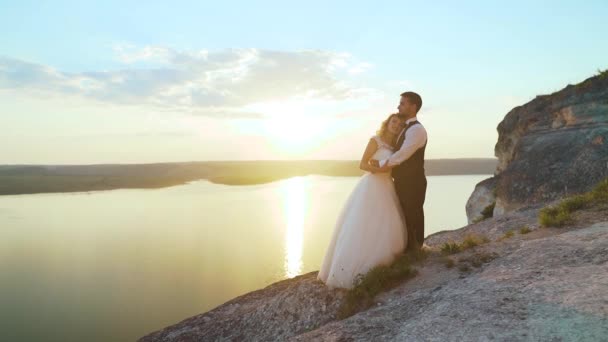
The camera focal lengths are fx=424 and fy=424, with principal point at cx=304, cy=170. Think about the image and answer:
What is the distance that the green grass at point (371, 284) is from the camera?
827 cm

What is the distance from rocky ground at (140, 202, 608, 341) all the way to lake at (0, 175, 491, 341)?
6.56 meters

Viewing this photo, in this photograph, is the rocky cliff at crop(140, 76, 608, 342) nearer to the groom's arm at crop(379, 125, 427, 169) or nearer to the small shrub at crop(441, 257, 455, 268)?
the small shrub at crop(441, 257, 455, 268)

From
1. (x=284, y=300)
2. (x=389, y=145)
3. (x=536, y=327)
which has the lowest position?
(x=284, y=300)

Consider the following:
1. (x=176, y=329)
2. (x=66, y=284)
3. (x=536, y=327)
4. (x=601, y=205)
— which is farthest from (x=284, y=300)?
(x=66, y=284)

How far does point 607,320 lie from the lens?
4.97 m

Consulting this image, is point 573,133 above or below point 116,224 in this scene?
above

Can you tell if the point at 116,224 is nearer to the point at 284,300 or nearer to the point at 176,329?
the point at 176,329

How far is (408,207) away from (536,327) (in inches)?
168

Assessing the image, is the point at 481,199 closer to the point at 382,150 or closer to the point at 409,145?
the point at 382,150

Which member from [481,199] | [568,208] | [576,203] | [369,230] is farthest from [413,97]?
[481,199]

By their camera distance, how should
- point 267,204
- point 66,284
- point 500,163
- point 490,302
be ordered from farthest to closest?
point 267,204 → point 500,163 → point 66,284 → point 490,302

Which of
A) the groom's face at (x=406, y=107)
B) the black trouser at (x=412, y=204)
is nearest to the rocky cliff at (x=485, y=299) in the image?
the black trouser at (x=412, y=204)

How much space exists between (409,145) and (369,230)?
1.96 m

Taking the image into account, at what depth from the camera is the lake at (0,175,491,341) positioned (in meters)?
16.4
